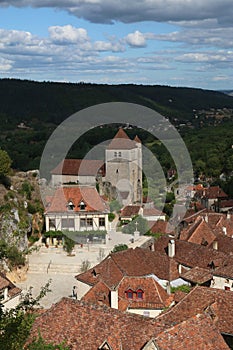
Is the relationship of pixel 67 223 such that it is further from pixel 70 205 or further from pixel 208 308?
pixel 208 308

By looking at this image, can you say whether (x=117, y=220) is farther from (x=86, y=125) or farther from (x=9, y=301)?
(x=86, y=125)

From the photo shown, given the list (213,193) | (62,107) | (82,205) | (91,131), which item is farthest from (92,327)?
(62,107)

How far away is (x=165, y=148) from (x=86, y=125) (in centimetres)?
2767

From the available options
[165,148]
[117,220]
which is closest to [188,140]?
[165,148]

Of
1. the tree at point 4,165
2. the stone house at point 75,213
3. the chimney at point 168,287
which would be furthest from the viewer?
the tree at point 4,165

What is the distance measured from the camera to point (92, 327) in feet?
41.4

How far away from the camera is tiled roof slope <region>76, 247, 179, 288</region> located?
24547mm

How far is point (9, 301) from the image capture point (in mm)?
22688

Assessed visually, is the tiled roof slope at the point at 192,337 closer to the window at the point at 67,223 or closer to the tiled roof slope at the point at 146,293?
the tiled roof slope at the point at 146,293

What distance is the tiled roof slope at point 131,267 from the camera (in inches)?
966

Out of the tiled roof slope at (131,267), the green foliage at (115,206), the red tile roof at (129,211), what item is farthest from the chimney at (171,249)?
the green foliage at (115,206)

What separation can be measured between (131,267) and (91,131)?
83188mm

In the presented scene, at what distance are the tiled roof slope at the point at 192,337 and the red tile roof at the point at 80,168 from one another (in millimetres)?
41413

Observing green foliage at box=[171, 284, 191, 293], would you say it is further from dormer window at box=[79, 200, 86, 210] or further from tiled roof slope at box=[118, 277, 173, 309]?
dormer window at box=[79, 200, 86, 210]
